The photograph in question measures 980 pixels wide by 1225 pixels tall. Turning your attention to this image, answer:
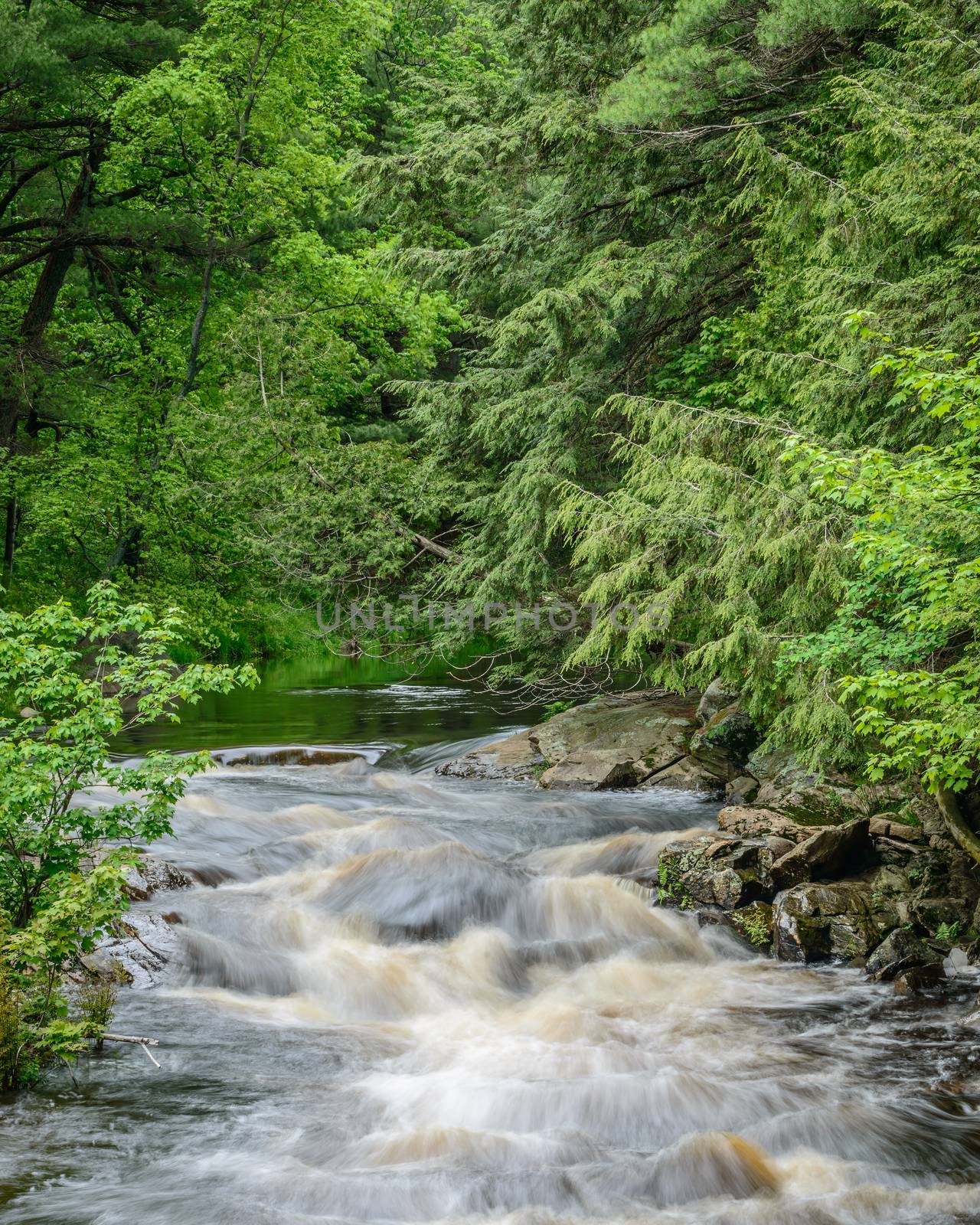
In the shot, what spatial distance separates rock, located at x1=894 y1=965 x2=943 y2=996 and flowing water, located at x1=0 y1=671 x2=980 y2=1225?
11 centimetres

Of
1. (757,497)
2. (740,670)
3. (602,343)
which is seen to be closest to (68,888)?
(740,670)

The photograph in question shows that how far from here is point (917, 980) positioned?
7820 mm

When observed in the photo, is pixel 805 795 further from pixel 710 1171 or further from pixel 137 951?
pixel 137 951

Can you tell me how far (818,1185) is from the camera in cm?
552

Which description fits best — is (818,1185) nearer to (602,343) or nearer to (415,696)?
(602,343)

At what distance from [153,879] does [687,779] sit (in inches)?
243

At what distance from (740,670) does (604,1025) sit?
12.5 feet

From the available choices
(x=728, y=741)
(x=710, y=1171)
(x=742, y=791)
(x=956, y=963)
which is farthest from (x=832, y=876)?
(x=710, y=1171)

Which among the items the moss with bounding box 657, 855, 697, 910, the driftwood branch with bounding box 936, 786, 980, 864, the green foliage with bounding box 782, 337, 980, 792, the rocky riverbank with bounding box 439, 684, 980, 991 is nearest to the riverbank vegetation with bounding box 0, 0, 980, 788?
the green foliage with bounding box 782, 337, 980, 792

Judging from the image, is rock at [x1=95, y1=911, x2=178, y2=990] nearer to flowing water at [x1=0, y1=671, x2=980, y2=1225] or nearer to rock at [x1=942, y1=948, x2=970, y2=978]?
flowing water at [x1=0, y1=671, x2=980, y2=1225]

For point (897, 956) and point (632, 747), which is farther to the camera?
point (632, 747)

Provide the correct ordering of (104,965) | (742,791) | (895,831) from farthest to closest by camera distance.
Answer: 1. (742,791)
2. (895,831)
3. (104,965)

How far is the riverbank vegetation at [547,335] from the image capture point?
31.3ft

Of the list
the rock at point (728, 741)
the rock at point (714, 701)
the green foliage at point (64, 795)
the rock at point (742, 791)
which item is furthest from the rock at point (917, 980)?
the rock at point (714, 701)
